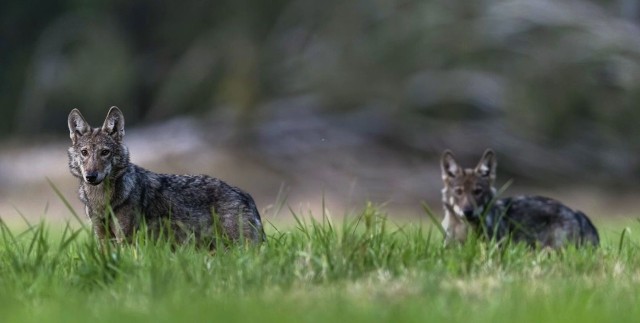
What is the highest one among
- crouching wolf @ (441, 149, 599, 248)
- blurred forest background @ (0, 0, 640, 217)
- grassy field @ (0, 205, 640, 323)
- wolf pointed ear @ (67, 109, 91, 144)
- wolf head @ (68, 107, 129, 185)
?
blurred forest background @ (0, 0, 640, 217)

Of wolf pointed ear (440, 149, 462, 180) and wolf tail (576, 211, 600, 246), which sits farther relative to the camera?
wolf pointed ear (440, 149, 462, 180)

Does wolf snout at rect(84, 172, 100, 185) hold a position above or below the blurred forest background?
below

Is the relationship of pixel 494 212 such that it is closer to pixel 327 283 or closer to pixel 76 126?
pixel 76 126

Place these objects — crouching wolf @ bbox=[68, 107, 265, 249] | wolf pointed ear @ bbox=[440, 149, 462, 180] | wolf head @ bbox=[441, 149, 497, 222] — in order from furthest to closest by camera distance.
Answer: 1. wolf pointed ear @ bbox=[440, 149, 462, 180]
2. wolf head @ bbox=[441, 149, 497, 222]
3. crouching wolf @ bbox=[68, 107, 265, 249]

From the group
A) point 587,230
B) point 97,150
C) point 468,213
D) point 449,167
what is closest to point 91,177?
point 97,150

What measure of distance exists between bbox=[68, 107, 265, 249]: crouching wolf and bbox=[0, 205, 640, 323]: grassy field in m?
0.85

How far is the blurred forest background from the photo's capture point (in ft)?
82.5

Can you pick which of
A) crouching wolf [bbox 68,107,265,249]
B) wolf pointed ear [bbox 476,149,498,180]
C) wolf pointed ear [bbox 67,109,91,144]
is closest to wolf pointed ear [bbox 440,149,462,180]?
wolf pointed ear [bbox 476,149,498,180]

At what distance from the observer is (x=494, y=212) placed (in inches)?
492

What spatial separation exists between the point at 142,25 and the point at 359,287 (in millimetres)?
23407

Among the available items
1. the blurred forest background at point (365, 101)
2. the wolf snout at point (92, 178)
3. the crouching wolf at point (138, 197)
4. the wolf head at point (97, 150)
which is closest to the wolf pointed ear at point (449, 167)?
the crouching wolf at point (138, 197)

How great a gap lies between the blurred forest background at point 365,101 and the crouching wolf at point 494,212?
36.4 feet

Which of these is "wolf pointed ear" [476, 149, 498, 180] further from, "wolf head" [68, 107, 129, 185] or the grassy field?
"wolf head" [68, 107, 129, 185]

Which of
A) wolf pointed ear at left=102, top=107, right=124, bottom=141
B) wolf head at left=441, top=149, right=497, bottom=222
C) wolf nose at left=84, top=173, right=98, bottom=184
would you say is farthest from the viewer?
wolf head at left=441, top=149, right=497, bottom=222
